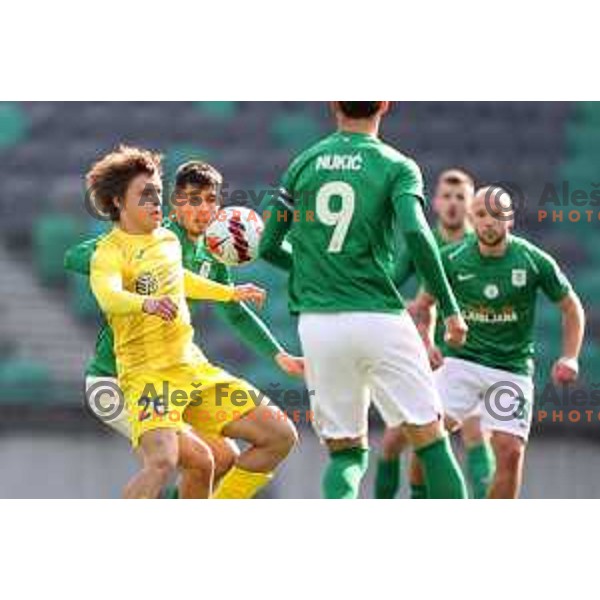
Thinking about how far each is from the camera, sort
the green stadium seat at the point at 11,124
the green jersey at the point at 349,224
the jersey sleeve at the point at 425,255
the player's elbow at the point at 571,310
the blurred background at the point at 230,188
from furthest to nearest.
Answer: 1. the green stadium seat at the point at 11,124
2. the blurred background at the point at 230,188
3. the player's elbow at the point at 571,310
4. the green jersey at the point at 349,224
5. the jersey sleeve at the point at 425,255

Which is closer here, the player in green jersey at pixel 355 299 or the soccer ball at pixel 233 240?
the player in green jersey at pixel 355 299

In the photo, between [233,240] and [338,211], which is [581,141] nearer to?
[233,240]

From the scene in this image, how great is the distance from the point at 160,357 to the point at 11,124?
Result: 287cm

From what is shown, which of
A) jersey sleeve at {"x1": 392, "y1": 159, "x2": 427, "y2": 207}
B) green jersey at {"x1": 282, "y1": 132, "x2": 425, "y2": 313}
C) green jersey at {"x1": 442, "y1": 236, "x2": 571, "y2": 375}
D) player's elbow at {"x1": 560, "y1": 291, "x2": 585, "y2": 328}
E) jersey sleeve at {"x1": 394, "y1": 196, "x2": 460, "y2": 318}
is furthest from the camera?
green jersey at {"x1": 442, "y1": 236, "x2": 571, "y2": 375}

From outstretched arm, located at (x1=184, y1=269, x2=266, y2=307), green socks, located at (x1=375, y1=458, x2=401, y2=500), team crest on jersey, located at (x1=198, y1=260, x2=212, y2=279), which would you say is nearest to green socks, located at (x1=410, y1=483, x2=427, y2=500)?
green socks, located at (x1=375, y1=458, x2=401, y2=500)

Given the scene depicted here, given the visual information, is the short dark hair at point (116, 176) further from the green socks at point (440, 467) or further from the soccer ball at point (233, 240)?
the green socks at point (440, 467)

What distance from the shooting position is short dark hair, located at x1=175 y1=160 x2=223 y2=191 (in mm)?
7922

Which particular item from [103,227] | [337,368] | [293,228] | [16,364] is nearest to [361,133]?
[293,228]

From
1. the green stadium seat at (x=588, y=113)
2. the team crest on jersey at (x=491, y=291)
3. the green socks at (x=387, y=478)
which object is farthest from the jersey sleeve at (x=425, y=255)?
the green stadium seat at (x=588, y=113)

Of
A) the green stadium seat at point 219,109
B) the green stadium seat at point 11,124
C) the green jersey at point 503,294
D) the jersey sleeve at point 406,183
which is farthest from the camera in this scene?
the green stadium seat at point 219,109

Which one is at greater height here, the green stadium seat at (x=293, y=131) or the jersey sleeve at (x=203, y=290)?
the green stadium seat at (x=293, y=131)

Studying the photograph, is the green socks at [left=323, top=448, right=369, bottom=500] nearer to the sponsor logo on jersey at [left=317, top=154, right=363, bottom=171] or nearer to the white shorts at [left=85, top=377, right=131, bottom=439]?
the white shorts at [left=85, top=377, right=131, bottom=439]

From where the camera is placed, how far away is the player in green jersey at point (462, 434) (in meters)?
8.12

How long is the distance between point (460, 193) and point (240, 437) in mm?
2097
